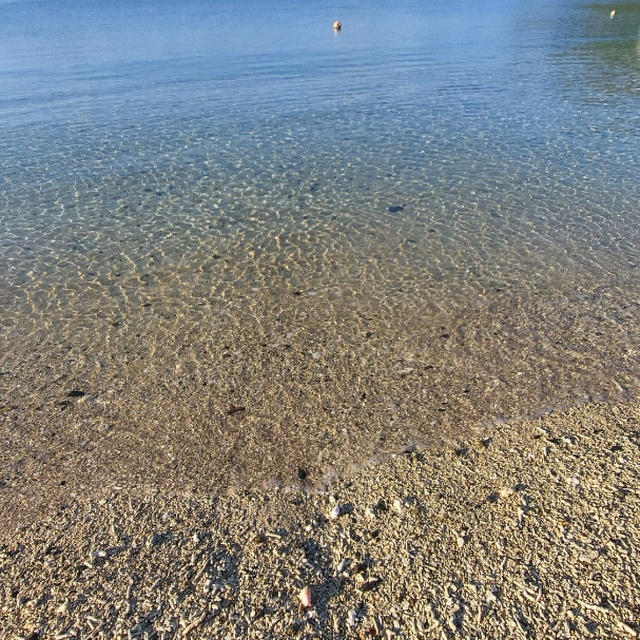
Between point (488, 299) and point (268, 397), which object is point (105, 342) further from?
point (488, 299)

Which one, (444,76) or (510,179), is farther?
(444,76)

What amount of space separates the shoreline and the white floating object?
3cm

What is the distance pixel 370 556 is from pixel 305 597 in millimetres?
517

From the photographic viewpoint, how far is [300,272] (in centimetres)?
804

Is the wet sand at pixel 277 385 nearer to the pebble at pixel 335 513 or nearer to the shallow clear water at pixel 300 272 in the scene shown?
the shallow clear water at pixel 300 272

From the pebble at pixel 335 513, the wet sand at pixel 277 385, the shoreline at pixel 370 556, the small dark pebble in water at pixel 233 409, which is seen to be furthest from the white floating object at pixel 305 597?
the small dark pebble in water at pixel 233 409

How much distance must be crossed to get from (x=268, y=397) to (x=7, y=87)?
68.0ft

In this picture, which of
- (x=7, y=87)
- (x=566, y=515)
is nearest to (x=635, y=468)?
(x=566, y=515)

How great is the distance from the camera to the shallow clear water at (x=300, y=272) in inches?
205

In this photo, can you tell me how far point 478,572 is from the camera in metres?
3.63

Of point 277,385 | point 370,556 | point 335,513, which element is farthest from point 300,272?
point 370,556

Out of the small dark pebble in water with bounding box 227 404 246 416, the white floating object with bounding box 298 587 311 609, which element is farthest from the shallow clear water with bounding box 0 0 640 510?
the white floating object with bounding box 298 587 311 609

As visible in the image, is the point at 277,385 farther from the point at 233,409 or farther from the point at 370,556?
the point at 370,556

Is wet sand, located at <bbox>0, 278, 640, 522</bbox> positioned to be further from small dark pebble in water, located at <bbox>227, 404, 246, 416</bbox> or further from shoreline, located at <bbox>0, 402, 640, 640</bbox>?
shoreline, located at <bbox>0, 402, 640, 640</bbox>
